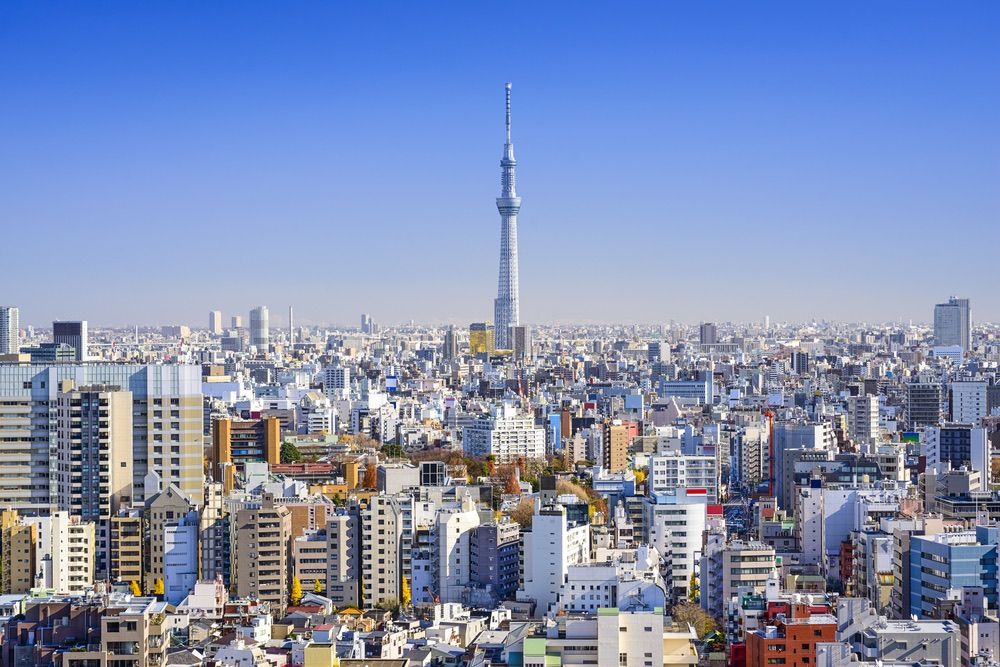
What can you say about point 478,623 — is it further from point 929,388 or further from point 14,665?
point 929,388

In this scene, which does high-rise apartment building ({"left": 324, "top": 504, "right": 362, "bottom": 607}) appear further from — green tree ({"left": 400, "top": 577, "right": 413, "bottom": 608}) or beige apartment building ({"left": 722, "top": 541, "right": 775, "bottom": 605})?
beige apartment building ({"left": 722, "top": 541, "right": 775, "bottom": 605})

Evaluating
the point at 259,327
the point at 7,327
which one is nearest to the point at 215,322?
the point at 259,327

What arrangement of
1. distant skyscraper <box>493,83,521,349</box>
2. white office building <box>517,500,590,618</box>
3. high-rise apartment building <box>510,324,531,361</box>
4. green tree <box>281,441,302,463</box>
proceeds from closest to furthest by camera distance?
1. white office building <box>517,500,590,618</box>
2. green tree <box>281,441,302,463</box>
3. distant skyscraper <box>493,83,521,349</box>
4. high-rise apartment building <box>510,324,531,361</box>

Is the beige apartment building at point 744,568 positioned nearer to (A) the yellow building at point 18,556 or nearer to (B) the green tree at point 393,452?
(A) the yellow building at point 18,556

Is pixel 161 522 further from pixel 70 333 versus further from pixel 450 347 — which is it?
pixel 450 347

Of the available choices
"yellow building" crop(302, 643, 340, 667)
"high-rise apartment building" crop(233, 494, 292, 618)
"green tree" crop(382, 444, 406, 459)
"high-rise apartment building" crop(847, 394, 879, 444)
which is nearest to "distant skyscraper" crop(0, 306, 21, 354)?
"green tree" crop(382, 444, 406, 459)

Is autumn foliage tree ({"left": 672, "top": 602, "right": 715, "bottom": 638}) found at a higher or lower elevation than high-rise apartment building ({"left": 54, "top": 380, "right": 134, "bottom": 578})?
lower

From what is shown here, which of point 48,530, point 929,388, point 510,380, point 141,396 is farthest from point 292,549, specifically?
point 510,380

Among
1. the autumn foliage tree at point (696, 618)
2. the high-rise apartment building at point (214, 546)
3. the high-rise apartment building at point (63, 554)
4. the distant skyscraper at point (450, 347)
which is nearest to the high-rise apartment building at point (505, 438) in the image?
the high-rise apartment building at point (214, 546)
